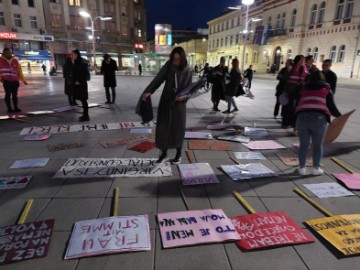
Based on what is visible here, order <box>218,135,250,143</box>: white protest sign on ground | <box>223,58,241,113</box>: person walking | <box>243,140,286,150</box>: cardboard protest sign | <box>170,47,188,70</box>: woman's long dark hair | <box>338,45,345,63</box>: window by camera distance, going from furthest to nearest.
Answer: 1. <box>338,45,345,63</box>: window
2. <box>223,58,241,113</box>: person walking
3. <box>218,135,250,143</box>: white protest sign on ground
4. <box>243,140,286,150</box>: cardboard protest sign
5. <box>170,47,188,70</box>: woman's long dark hair

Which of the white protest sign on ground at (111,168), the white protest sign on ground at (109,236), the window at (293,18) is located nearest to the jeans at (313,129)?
the white protest sign on ground at (111,168)

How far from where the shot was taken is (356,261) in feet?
8.09

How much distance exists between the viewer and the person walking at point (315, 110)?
3.94 meters

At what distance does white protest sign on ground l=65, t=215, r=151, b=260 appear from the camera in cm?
250

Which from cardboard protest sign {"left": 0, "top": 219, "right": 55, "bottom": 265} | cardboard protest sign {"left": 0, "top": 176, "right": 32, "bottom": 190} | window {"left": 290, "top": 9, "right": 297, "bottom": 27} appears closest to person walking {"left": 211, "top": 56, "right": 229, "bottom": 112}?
cardboard protest sign {"left": 0, "top": 176, "right": 32, "bottom": 190}

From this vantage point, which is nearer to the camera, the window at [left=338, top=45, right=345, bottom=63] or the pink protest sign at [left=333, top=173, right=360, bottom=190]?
the pink protest sign at [left=333, top=173, right=360, bottom=190]

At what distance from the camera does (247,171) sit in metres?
4.41

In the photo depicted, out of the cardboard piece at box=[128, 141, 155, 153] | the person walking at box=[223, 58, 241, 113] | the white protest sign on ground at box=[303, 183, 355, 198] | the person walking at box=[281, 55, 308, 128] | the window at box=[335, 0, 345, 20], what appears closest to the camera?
the white protest sign on ground at box=[303, 183, 355, 198]

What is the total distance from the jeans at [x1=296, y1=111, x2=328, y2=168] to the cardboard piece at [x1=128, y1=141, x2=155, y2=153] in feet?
9.31

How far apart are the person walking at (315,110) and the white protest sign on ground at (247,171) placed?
696 mm

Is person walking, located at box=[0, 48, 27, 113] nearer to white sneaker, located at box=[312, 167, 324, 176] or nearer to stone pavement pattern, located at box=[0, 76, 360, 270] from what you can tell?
stone pavement pattern, located at box=[0, 76, 360, 270]

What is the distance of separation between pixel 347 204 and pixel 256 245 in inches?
66.3

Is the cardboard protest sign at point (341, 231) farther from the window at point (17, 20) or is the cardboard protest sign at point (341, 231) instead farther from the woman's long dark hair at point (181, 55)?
the window at point (17, 20)

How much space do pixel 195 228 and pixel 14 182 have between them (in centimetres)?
280
